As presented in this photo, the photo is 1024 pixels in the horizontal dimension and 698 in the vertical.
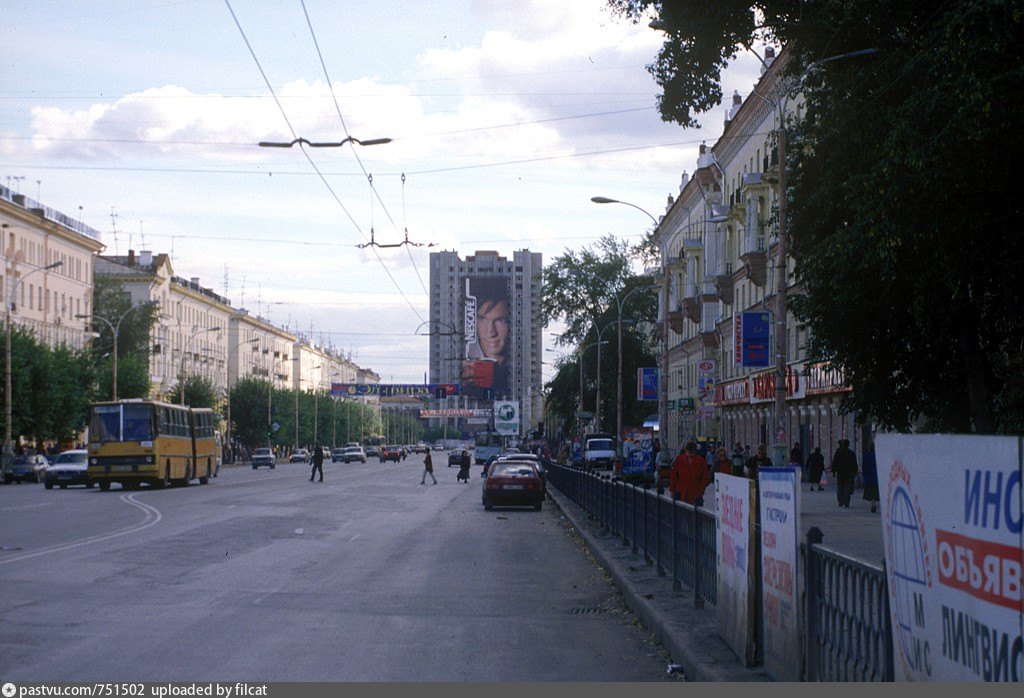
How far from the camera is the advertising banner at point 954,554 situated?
15.0 feet

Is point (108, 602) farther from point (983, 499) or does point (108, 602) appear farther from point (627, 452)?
point (627, 452)

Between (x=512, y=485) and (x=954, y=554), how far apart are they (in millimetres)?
31667

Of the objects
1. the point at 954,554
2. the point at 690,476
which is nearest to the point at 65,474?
the point at 690,476

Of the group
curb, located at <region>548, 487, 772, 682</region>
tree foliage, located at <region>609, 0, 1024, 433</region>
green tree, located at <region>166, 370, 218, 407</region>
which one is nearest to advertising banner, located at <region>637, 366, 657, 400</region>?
tree foliage, located at <region>609, 0, 1024, 433</region>

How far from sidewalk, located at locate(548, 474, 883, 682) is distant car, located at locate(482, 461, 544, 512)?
6.42 m

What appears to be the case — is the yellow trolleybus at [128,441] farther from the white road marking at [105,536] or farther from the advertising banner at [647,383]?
the advertising banner at [647,383]

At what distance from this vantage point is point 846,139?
70.2ft

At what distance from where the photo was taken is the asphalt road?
9992 mm

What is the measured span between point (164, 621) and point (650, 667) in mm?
4724

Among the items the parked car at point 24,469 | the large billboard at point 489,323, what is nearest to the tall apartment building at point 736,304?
the parked car at point 24,469

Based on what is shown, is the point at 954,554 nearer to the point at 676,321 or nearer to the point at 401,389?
the point at 676,321

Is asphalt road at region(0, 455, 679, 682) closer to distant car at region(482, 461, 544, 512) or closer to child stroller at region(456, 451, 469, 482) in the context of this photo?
distant car at region(482, 461, 544, 512)

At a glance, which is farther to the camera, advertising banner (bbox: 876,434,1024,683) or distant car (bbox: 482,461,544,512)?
distant car (bbox: 482,461,544,512)

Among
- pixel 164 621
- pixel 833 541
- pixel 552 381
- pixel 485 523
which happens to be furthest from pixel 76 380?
pixel 164 621
